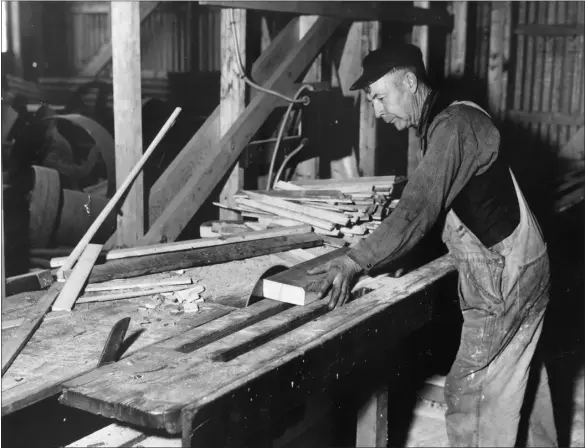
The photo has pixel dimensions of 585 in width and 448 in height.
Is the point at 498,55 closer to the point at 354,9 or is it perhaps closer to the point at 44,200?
the point at 354,9

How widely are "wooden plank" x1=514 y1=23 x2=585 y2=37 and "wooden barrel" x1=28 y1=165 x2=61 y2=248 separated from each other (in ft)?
19.1

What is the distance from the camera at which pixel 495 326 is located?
3584 mm

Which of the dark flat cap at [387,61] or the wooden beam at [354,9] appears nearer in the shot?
the dark flat cap at [387,61]

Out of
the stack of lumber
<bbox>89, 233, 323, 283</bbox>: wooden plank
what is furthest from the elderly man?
the stack of lumber

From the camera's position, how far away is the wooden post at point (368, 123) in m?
6.00

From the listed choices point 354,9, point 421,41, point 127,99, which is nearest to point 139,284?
point 127,99

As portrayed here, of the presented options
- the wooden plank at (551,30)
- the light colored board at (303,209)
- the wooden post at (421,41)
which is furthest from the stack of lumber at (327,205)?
the wooden plank at (551,30)

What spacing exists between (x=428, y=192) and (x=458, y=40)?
506cm

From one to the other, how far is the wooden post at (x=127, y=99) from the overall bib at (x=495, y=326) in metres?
1.91

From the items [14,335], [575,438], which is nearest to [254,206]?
[14,335]

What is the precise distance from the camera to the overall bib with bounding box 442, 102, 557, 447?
3.48m

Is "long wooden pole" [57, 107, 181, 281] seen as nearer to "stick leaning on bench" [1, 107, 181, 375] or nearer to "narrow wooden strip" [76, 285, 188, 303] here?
"stick leaning on bench" [1, 107, 181, 375]

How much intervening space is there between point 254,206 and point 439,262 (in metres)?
1.35

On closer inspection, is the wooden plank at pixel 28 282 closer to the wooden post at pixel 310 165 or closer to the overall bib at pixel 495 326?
the overall bib at pixel 495 326
